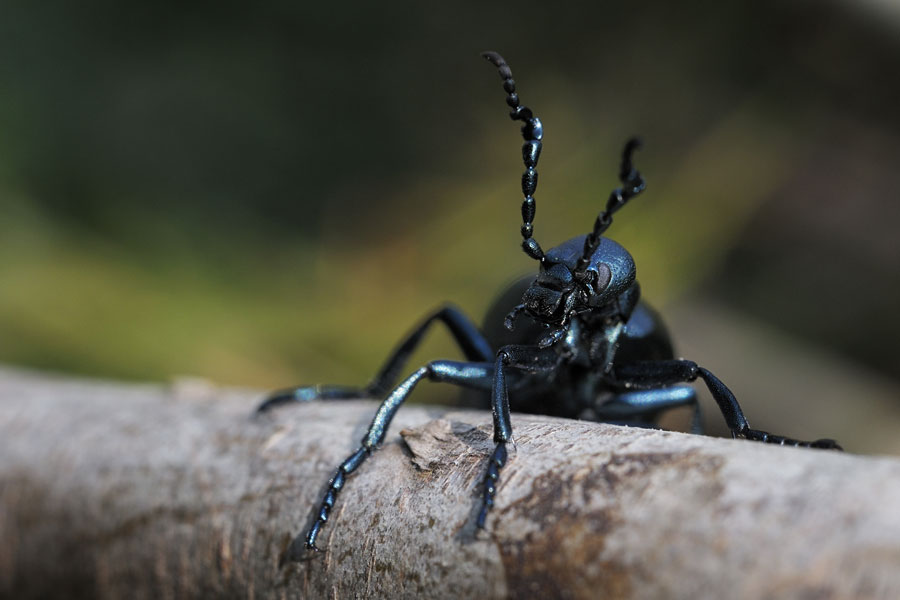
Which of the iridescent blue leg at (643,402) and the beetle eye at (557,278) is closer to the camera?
the beetle eye at (557,278)

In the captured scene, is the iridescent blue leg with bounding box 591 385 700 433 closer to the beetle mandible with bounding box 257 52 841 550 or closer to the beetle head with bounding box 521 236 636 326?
the beetle mandible with bounding box 257 52 841 550

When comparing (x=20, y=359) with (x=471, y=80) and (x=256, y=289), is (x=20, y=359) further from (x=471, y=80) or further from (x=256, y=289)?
(x=471, y=80)

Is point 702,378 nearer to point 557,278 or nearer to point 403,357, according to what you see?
point 557,278

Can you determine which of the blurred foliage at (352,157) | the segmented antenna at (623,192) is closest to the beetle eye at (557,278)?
the segmented antenna at (623,192)

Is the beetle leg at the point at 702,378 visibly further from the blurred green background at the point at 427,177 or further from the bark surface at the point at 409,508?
the blurred green background at the point at 427,177

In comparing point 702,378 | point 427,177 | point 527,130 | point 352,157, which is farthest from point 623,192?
point 352,157

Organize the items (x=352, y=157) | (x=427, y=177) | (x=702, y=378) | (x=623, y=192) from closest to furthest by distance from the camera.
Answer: (x=623, y=192), (x=702, y=378), (x=427, y=177), (x=352, y=157)
